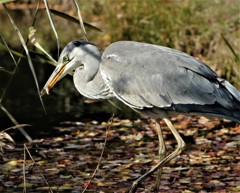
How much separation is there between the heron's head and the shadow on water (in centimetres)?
191

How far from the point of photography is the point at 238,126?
7.41 meters

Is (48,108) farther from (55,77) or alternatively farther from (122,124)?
(55,77)

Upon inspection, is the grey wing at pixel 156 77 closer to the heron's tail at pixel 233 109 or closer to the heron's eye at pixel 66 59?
the heron's tail at pixel 233 109

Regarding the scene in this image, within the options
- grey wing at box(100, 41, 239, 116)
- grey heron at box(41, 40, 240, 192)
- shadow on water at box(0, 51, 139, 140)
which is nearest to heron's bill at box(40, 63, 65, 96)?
grey heron at box(41, 40, 240, 192)

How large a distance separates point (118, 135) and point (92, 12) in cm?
697

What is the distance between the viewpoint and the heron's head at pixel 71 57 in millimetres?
5465

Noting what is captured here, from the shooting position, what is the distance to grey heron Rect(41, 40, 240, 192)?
5.21 metres

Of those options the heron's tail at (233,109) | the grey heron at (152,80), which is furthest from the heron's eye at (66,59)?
the heron's tail at (233,109)

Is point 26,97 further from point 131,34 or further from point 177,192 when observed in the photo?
point 177,192

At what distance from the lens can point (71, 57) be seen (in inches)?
216

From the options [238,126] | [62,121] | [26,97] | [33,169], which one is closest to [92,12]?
[26,97]

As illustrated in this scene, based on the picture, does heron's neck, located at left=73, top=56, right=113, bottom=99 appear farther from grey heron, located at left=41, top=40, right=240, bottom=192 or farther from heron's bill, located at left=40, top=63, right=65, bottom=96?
heron's bill, located at left=40, top=63, right=65, bottom=96

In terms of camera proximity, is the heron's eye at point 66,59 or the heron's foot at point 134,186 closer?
the heron's foot at point 134,186

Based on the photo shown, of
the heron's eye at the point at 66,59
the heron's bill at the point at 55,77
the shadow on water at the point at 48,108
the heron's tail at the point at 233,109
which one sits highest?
the heron's eye at the point at 66,59
